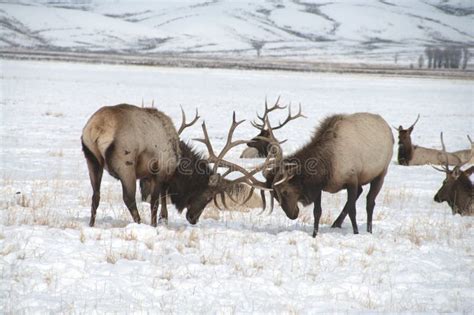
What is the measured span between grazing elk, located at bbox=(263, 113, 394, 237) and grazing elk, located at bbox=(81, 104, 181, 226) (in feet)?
5.18

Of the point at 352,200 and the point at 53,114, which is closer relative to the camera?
the point at 352,200

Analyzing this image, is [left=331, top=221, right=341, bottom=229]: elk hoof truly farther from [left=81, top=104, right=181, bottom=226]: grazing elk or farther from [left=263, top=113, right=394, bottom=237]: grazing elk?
[left=81, top=104, right=181, bottom=226]: grazing elk

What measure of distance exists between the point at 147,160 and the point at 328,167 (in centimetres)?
257

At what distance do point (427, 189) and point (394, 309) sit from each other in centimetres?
880

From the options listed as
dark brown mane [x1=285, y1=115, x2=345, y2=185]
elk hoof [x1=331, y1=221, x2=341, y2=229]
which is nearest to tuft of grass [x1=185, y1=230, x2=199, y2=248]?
dark brown mane [x1=285, y1=115, x2=345, y2=185]

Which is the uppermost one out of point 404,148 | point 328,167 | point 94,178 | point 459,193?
point 328,167

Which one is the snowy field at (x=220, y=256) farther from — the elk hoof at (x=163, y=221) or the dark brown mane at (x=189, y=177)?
the dark brown mane at (x=189, y=177)

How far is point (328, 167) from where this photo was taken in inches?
365

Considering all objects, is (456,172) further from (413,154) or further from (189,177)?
(189,177)

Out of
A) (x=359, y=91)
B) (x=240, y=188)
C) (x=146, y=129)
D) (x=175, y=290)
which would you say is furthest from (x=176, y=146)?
(x=359, y=91)

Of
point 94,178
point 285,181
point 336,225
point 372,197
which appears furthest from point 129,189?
point 372,197

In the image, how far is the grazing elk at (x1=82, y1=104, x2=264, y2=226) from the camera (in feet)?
27.4

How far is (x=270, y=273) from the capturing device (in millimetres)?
6863

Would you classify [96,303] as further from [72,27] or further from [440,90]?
[72,27]
